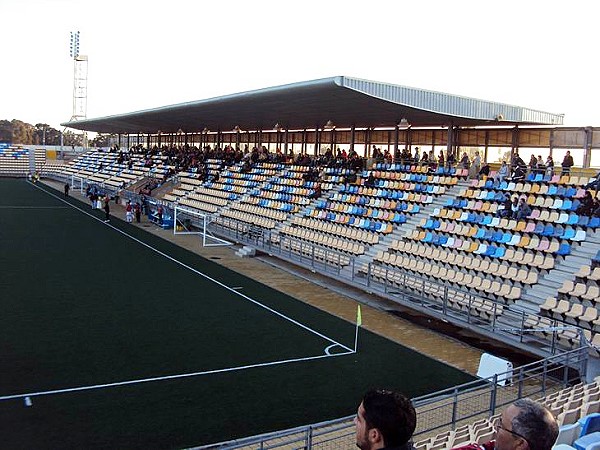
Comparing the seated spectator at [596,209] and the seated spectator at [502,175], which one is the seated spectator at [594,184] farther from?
the seated spectator at [502,175]

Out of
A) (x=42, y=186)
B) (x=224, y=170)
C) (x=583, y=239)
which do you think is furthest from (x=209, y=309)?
(x=42, y=186)

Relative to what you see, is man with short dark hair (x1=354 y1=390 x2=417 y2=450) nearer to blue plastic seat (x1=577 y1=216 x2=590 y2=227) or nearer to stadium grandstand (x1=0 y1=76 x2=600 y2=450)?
stadium grandstand (x1=0 y1=76 x2=600 y2=450)

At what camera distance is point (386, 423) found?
2.91 metres

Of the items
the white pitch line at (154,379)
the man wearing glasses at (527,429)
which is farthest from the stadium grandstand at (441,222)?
the man wearing glasses at (527,429)

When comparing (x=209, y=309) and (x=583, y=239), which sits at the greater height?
(x=583, y=239)

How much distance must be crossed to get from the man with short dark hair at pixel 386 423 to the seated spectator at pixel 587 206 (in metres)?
17.9

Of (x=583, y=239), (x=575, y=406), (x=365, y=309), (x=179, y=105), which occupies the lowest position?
(x=365, y=309)

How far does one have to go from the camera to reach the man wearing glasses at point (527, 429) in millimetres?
3225

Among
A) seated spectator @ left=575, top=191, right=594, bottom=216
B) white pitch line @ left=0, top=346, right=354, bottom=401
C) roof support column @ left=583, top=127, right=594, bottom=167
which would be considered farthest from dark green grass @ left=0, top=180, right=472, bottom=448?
roof support column @ left=583, top=127, right=594, bottom=167

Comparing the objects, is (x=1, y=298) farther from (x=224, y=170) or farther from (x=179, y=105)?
(x=224, y=170)

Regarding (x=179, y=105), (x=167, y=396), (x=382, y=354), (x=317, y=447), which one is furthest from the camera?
(x=179, y=105)

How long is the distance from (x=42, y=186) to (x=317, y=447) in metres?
68.6

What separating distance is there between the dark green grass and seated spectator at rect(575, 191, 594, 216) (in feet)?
26.5

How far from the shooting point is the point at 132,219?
40.0 m
